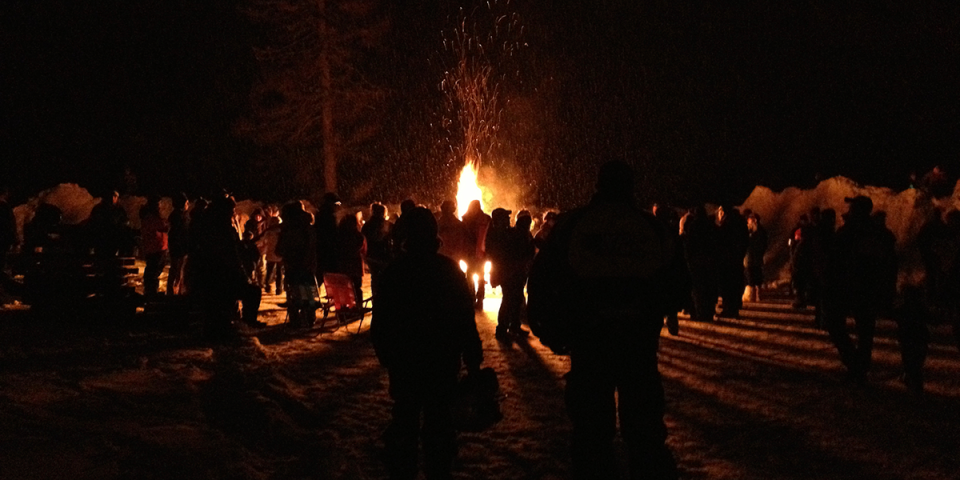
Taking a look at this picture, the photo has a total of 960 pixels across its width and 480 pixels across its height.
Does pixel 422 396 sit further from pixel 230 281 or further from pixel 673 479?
pixel 230 281

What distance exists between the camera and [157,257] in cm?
1382

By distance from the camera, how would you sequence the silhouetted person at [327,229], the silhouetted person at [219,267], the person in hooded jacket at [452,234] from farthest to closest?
the person in hooded jacket at [452,234] < the silhouetted person at [327,229] < the silhouetted person at [219,267]

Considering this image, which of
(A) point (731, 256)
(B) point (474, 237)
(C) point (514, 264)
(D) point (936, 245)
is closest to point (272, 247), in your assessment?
(B) point (474, 237)

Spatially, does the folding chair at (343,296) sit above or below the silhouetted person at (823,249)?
below

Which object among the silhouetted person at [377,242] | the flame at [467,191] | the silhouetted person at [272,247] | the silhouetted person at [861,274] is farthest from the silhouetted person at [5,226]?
the silhouetted person at [861,274]

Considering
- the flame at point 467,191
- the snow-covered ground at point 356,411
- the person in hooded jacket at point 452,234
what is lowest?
the snow-covered ground at point 356,411

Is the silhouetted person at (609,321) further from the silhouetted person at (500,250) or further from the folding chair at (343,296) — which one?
the folding chair at (343,296)

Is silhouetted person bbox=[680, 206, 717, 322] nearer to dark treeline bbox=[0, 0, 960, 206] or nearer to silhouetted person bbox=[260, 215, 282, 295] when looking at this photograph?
silhouetted person bbox=[260, 215, 282, 295]

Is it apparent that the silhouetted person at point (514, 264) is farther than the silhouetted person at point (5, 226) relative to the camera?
No

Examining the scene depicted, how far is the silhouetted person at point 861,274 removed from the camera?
790 cm

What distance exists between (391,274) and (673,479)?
5.90 feet

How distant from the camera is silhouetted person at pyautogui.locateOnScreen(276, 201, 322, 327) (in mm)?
11867

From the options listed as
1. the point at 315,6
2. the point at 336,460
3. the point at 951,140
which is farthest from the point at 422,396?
the point at 315,6

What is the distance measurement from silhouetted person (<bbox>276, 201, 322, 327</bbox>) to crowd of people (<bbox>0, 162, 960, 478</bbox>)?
2 cm
